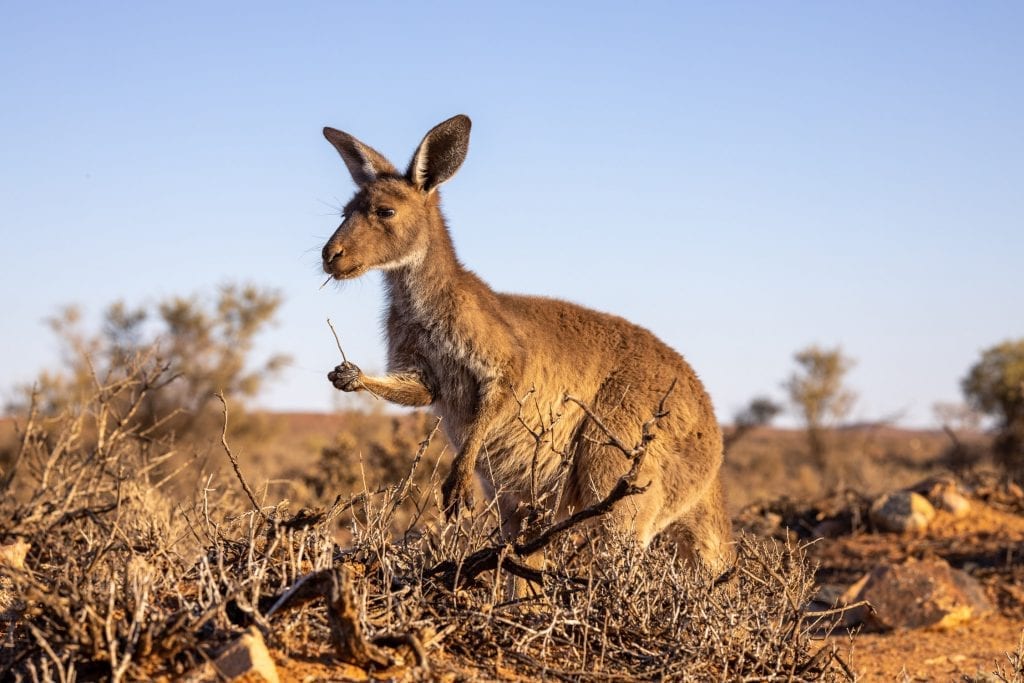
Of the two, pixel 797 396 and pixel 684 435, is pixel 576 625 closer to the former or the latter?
pixel 684 435

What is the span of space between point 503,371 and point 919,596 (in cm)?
505

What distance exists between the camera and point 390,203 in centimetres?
768

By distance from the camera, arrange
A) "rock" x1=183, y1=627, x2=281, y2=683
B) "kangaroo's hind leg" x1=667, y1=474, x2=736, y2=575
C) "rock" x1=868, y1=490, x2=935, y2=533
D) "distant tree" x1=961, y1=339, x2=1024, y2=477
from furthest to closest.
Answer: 1. "distant tree" x1=961, y1=339, x2=1024, y2=477
2. "rock" x1=868, y1=490, x2=935, y2=533
3. "kangaroo's hind leg" x1=667, y1=474, x2=736, y2=575
4. "rock" x1=183, y1=627, x2=281, y2=683

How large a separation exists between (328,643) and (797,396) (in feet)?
90.3

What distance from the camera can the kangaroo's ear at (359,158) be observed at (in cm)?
794

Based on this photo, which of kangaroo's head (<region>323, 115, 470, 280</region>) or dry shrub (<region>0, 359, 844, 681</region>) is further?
kangaroo's head (<region>323, 115, 470, 280</region>)

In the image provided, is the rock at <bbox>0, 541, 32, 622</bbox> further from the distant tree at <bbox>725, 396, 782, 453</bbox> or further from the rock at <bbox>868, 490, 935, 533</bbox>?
the distant tree at <bbox>725, 396, 782, 453</bbox>

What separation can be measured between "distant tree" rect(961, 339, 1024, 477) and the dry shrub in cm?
2002

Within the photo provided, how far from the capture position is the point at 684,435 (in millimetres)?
7789

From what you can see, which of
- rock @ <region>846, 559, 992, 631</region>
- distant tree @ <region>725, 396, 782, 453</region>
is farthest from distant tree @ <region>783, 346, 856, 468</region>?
rock @ <region>846, 559, 992, 631</region>

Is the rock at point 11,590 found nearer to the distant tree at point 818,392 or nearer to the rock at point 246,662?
the rock at point 246,662

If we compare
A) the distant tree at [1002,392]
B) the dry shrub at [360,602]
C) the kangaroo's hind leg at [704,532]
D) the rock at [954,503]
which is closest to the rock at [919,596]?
the kangaroo's hind leg at [704,532]

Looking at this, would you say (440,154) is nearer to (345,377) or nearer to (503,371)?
(503,371)

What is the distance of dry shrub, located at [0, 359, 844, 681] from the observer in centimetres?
433
